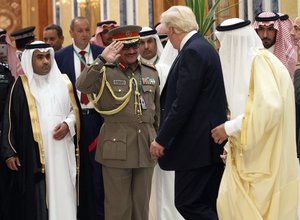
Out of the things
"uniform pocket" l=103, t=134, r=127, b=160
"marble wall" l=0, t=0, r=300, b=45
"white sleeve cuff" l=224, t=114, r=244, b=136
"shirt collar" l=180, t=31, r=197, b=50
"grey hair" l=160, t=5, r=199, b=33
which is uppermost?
"marble wall" l=0, t=0, r=300, b=45

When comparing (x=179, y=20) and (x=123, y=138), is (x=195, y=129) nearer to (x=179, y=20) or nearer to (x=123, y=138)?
(x=179, y=20)

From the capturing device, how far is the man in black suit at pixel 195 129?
14.2 ft

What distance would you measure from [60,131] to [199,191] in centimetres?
148

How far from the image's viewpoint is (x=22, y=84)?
5473 millimetres

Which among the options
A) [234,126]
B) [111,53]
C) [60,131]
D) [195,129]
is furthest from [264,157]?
[60,131]

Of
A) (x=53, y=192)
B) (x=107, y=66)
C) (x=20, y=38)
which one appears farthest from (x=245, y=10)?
(x=53, y=192)

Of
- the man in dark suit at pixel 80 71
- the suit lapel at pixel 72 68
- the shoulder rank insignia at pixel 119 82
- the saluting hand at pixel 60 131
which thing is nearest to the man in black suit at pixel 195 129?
the shoulder rank insignia at pixel 119 82

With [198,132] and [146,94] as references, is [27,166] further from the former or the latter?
[198,132]

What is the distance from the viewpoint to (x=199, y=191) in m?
4.37

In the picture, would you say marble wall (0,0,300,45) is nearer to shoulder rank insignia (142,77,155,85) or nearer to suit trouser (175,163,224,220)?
shoulder rank insignia (142,77,155,85)

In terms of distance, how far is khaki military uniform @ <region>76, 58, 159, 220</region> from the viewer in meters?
5.15

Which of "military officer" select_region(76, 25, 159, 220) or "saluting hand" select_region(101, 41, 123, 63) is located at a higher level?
"saluting hand" select_region(101, 41, 123, 63)

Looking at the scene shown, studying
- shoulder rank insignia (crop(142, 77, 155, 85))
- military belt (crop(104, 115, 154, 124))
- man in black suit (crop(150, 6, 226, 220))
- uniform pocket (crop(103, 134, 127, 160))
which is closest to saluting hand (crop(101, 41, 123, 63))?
shoulder rank insignia (crop(142, 77, 155, 85))

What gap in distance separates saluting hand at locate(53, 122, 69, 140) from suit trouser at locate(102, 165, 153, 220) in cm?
43
